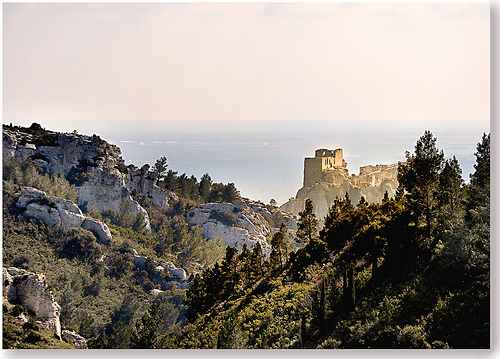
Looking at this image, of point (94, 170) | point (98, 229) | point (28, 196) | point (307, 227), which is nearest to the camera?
point (307, 227)

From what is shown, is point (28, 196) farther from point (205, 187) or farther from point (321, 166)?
point (321, 166)

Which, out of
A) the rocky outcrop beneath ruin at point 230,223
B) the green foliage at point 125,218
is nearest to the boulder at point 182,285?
the green foliage at point 125,218

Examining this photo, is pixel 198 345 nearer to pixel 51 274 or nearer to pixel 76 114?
pixel 76 114

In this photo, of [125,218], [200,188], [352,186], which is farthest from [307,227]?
[200,188]

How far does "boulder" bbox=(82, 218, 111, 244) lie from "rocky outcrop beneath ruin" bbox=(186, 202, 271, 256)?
9.94 metres

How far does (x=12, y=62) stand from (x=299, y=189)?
35.2 meters

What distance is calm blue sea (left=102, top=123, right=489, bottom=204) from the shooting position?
1551 cm

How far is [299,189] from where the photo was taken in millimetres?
45406

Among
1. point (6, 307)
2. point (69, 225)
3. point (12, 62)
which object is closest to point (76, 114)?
point (12, 62)

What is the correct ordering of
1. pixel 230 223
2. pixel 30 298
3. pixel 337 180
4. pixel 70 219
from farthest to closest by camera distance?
pixel 337 180, pixel 230 223, pixel 70 219, pixel 30 298

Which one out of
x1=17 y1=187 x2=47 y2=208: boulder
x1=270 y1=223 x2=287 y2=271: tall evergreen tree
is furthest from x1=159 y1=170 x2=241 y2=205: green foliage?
x1=270 y1=223 x2=287 y2=271: tall evergreen tree

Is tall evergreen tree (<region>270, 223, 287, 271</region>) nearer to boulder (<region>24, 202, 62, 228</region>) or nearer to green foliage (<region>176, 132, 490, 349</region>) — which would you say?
green foliage (<region>176, 132, 490, 349</region>)

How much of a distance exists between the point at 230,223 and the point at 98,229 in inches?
496

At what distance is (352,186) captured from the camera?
1768 inches
